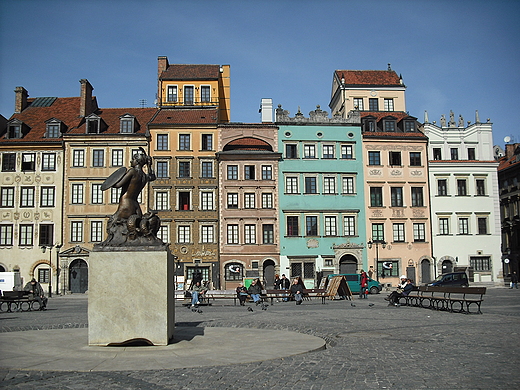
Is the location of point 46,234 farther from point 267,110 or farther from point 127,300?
point 127,300

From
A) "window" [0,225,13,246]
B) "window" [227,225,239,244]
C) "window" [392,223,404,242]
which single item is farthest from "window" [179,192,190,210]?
"window" [392,223,404,242]

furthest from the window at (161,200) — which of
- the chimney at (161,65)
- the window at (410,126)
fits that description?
the window at (410,126)

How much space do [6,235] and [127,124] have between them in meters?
13.5

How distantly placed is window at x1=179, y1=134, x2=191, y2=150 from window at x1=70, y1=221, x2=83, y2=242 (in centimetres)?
1045

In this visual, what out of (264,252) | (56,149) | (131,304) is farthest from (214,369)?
(56,149)

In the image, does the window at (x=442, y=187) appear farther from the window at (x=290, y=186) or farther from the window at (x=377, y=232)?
the window at (x=290, y=186)

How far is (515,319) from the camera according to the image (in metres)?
18.8

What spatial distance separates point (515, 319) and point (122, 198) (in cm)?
1338

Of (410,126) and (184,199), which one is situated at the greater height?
(410,126)

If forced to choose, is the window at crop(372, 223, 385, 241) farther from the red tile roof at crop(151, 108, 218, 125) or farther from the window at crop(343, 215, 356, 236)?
the red tile roof at crop(151, 108, 218, 125)

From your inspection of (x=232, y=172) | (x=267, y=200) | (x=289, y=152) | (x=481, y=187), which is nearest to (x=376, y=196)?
(x=289, y=152)

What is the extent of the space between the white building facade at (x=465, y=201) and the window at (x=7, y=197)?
35.5 meters

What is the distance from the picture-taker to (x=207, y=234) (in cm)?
4819

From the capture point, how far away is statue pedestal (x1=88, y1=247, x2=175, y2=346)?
38.6ft
